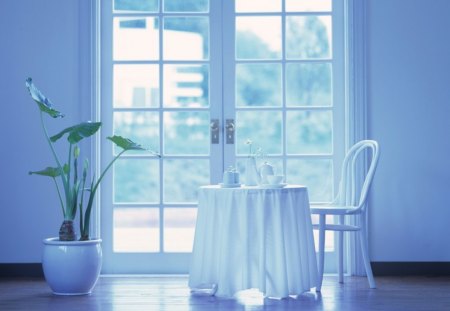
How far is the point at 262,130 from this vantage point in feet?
16.1

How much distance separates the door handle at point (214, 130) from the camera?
4.86 m

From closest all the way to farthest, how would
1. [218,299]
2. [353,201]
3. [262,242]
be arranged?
[262,242], [218,299], [353,201]

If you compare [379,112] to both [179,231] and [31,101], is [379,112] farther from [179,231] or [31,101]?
[31,101]

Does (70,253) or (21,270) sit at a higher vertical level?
(70,253)

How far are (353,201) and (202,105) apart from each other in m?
1.27

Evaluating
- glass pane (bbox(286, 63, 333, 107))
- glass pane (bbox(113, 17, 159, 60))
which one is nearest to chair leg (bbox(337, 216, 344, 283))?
glass pane (bbox(286, 63, 333, 107))

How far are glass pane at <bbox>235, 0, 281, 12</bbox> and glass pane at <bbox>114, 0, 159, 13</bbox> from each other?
61 cm

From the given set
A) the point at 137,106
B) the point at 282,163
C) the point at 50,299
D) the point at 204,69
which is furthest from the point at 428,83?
the point at 50,299

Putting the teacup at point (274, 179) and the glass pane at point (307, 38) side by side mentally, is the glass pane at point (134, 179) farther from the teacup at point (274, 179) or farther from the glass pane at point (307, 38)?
the glass pane at point (307, 38)

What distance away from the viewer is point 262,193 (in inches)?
150

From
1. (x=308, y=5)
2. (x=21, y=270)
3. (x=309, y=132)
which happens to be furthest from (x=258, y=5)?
(x=21, y=270)

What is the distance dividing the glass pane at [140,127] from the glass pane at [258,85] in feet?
2.08

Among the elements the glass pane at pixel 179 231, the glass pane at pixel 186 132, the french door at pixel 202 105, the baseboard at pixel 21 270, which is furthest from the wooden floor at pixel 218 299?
the glass pane at pixel 186 132

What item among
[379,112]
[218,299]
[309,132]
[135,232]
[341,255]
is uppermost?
[379,112]
